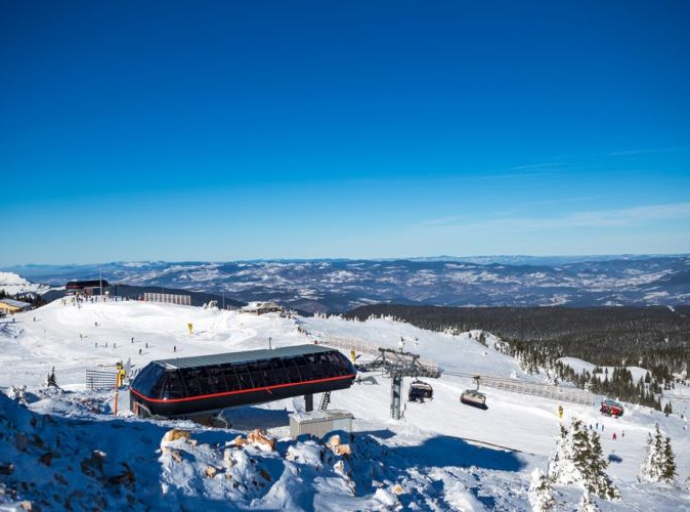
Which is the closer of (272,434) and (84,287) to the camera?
(272,434)

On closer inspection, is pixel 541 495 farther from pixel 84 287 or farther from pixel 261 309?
pixel 84 287

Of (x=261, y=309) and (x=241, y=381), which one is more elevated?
(x=241, y=381)

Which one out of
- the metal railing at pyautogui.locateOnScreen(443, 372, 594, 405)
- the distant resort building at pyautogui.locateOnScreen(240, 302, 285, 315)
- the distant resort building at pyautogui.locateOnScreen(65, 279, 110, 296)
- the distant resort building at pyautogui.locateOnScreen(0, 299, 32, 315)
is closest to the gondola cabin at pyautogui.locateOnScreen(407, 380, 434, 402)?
the metal railing at pyautogui.locateOnScreen(443, 372, 594, 405)

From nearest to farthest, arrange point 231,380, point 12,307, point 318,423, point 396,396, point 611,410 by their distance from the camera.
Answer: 1. point 318,423
2. point 231,380
3. point 396,396
4. point 611,410
5. point 12,307

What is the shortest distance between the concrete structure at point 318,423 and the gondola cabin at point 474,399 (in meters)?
27.0

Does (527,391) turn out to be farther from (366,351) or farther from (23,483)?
(23,483)

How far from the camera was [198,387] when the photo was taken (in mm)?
28078

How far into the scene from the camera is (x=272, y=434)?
86.1 feet

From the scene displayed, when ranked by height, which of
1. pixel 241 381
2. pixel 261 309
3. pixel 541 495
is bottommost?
pixel 541 495

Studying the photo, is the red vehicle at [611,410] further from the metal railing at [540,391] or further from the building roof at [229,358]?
the building roof at [229,358]

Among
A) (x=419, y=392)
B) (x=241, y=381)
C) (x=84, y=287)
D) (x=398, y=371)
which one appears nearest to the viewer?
(x=241, y=381)

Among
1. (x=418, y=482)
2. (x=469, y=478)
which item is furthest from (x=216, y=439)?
(x=469, y=478)

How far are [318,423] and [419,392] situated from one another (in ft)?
83.3

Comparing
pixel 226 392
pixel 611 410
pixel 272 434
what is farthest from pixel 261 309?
pixel 272 434
